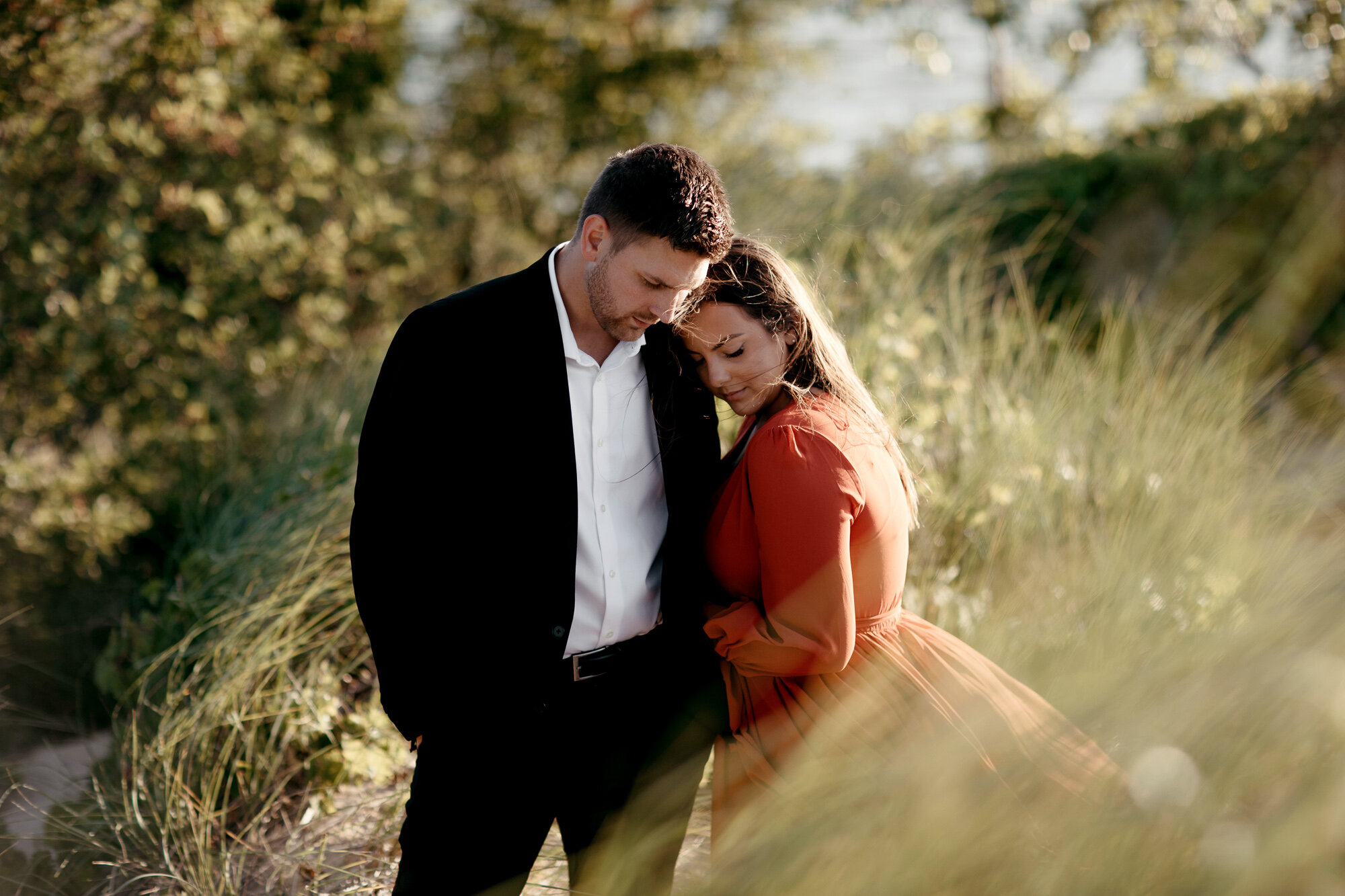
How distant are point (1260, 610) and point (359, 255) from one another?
→ 18.5 feet

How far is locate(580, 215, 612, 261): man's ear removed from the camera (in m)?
2.00

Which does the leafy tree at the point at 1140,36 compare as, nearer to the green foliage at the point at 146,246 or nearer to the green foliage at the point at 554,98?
the green foliage at the point at 554,98

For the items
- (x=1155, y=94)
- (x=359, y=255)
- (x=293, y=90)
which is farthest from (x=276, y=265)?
(x=1155, y=94)

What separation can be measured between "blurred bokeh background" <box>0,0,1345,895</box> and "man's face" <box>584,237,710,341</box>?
244 mm

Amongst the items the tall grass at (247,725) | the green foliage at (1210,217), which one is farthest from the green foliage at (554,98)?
the tall grass at (247,725)

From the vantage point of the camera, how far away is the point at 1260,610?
217 cm

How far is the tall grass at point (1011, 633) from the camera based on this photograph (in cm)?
146

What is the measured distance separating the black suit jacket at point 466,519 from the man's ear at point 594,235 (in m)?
0.19

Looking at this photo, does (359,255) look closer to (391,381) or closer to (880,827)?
(391,381)

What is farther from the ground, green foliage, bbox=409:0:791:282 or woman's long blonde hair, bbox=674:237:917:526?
green foliage, bbox=409:0:791:282

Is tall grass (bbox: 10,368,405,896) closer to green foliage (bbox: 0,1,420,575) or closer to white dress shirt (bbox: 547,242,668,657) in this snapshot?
white dress shirt (bbox: 547,242,668,657)

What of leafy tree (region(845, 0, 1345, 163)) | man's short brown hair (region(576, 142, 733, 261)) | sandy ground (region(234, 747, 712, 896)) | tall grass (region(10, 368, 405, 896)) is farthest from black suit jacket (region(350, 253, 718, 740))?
leafy tree (region(845, 0, 1345, 163))

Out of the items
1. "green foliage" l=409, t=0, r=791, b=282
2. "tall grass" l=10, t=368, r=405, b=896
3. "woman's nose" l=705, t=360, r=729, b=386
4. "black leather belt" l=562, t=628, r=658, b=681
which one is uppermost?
"green foliage" l=409, t=0, r=791, b=282

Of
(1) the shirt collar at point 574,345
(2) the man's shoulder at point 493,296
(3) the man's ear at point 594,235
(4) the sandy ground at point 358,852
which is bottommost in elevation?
(4) the sandy ground at point 358,852
